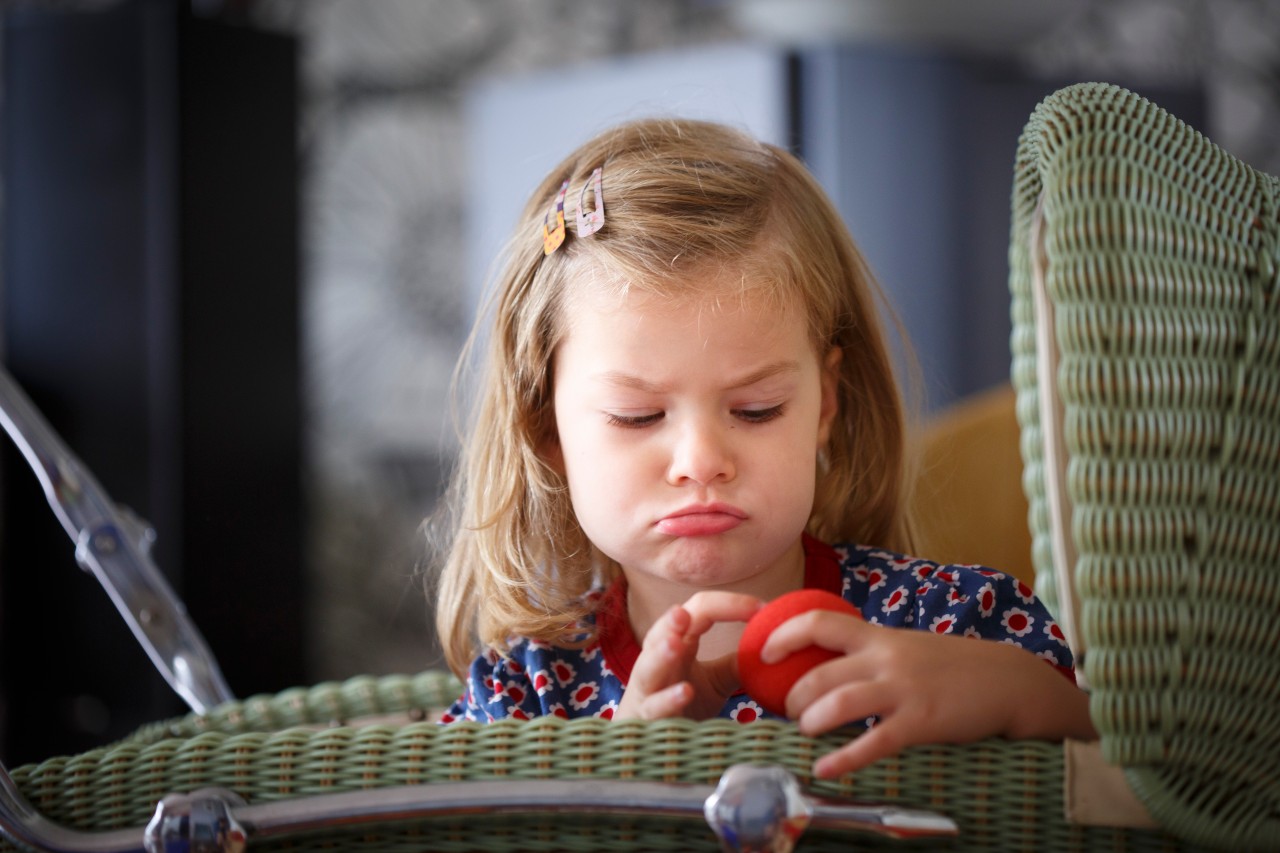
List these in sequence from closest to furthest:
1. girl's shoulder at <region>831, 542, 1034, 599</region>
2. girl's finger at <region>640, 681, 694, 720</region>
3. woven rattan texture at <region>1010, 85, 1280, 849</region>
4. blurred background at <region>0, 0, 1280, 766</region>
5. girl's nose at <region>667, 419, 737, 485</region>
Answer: woven rattan texture at <region>1010, 85, 1280, 849</region>
girl's finger at <region>640, 681, 694, 720</region>
girl's nose at <region>667, 419, 737, 485</region>
girl's shoulder at <region>831, 542, 1034, 599</region>
blurred background at <region>0, 0, 1280, 766</region>

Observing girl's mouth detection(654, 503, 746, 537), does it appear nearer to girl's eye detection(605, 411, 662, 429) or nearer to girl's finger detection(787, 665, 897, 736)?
girl's eye detection(605, 411, 662, 429)

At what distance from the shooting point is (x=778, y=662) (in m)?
0.71

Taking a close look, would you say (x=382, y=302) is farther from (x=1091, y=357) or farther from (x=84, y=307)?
(x=1091, y=357)

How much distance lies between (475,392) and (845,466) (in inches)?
13.0

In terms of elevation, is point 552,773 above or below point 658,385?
below

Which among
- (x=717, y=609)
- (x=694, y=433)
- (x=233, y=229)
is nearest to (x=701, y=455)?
(x=694, y=433)

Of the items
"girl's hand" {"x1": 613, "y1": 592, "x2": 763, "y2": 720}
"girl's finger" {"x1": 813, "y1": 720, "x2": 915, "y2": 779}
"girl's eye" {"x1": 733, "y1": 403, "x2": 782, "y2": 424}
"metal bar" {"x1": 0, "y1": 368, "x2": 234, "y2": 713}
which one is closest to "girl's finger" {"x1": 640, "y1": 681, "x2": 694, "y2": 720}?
"girl's hand" {"x1": 613, "y1": 592, "x2": 763, "y2": 720}

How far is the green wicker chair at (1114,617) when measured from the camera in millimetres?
624

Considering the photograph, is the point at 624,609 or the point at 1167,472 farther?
the point at 624,609

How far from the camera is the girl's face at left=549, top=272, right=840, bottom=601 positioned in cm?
85

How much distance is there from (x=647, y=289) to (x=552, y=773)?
351mm

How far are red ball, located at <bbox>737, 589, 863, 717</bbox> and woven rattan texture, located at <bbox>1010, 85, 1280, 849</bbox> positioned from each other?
149 millimetres

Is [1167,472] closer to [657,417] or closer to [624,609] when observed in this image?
[657,417]

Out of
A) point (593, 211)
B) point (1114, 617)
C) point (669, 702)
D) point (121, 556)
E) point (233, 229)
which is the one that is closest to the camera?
point (1114, 617)
